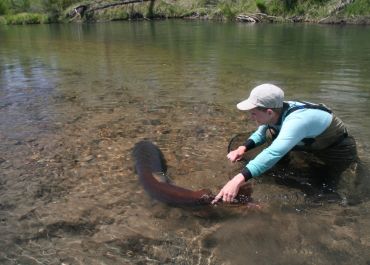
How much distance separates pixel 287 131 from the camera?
4.73 m

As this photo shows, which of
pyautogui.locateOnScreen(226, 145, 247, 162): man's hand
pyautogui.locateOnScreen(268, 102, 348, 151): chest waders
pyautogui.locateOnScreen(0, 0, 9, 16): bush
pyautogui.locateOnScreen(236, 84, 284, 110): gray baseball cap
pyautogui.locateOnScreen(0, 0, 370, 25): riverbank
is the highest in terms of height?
pyautogui.locateOnScreen(0, 0, 9, 16): bush

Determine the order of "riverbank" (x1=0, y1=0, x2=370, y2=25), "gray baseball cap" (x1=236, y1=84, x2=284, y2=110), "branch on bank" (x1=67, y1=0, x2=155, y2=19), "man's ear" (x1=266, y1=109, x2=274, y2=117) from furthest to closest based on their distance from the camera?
"branch on bank" (x1=67, y1=0, x2=155, y2=19) → "riverbank" (x1=0, y1=0, x2=370, y2=25) → "man's ear" (x1=266, y1=109, x2=274, y2=117) → "gray baseball cap" (x1=236, y1=84, x2=284, y2=110)

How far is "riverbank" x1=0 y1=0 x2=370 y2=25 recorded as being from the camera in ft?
129

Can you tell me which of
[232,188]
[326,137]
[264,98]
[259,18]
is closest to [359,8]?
[259,18]

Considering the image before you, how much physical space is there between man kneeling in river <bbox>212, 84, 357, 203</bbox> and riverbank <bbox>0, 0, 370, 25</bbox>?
35.5 metres

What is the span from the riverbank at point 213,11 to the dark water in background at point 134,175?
26.7 m

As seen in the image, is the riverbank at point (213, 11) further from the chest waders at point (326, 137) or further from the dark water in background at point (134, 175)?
the chest waders at point (326, 137)

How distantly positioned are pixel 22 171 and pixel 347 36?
84.4 ft

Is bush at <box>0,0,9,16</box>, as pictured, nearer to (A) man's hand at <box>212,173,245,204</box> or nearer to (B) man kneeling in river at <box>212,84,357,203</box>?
(B) man kneeling in river at <box>212,84,357,203</box>

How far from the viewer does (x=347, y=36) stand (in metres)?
27.5

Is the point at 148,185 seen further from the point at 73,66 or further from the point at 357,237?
the point at 73,66

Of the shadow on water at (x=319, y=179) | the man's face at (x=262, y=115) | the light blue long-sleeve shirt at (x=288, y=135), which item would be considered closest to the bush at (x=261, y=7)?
the shadow on water at (x=319, y=179)

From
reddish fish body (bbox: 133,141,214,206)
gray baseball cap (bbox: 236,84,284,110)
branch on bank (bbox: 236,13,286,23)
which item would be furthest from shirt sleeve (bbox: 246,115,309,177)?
branch on bank (bbox: 236,13,286,23)

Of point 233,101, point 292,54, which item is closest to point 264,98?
point 233,101
